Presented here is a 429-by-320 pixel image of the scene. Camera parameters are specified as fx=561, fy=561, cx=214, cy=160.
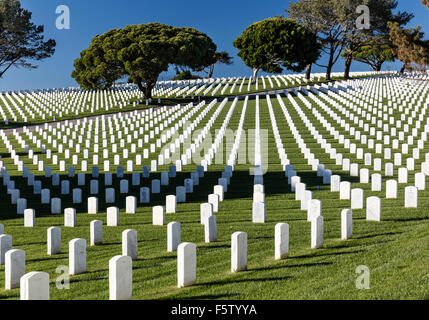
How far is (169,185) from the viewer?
1703 centimetres

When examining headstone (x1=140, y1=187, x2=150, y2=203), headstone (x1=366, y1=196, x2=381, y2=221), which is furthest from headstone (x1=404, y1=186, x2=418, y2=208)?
headstone (x1=140, y1=187, x2=150, y2=203)

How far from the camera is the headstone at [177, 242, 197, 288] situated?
6914 mm

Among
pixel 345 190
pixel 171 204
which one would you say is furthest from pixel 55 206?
pixel 345 190

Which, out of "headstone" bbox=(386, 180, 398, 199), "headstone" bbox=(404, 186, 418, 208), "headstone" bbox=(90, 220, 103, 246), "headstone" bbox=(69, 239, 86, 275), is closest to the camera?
"headstone" bbox=(69, 239, 86, 275)

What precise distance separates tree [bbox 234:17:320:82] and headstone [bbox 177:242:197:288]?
62161 millimetres

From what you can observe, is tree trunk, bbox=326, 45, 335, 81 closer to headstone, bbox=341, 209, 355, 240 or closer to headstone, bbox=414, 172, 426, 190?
headstone, bbox=414, 172, 426, 190

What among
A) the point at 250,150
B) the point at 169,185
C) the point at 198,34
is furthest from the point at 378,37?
the point at 169,185

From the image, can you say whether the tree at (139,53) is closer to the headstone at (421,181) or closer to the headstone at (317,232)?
the headstone at (421,181)

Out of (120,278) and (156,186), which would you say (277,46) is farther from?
(120,278)

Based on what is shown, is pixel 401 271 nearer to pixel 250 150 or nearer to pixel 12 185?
pixel 12 185

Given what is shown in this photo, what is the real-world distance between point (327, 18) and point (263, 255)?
201 feet

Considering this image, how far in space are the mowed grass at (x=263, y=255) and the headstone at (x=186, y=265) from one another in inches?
4.7

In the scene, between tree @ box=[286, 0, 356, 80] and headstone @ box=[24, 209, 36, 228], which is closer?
headstone @ box=[24, 209, 36, 228]
